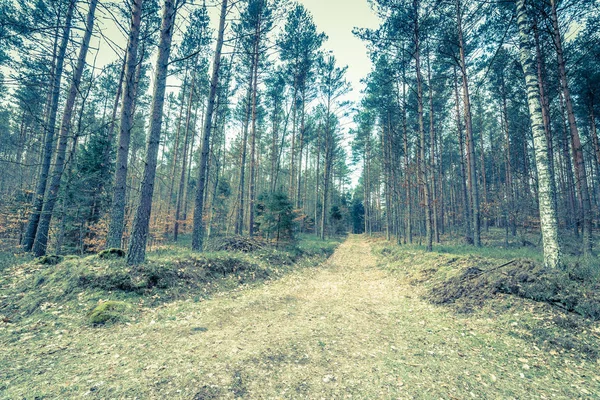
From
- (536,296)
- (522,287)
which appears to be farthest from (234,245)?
(536,296)

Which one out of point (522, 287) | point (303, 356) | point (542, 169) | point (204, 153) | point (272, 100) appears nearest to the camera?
point (303, 356)

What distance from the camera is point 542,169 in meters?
5.38

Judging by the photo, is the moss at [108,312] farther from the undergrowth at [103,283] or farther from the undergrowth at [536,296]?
the undergrowth at [536,296]

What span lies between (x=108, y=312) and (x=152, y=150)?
13.1ft

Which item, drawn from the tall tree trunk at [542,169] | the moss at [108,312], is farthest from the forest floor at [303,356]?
the tall tree trunk at [542,169]

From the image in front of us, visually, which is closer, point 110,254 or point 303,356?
point 303,356

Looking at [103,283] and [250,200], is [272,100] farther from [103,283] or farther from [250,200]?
[103,283]

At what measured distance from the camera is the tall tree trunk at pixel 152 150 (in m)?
5.81

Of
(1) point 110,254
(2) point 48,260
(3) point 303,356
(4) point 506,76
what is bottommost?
(3) point 303,356

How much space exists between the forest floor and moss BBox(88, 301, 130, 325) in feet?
0.75

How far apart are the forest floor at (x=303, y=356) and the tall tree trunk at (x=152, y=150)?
1.90m

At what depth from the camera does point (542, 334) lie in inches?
145

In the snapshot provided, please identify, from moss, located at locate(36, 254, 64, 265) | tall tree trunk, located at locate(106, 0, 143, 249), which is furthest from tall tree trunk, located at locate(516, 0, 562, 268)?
moss, located at locate(36, 254, 64, 265)

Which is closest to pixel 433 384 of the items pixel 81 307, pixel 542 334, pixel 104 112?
pixel 542 334
